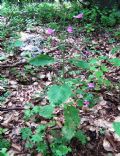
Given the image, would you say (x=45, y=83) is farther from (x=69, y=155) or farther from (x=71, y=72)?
(x=69, y=155)

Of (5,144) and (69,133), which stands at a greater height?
(69,133)

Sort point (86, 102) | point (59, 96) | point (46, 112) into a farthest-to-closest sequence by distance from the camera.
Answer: point (86, 102)
point (46, 112)
point (59, 96)

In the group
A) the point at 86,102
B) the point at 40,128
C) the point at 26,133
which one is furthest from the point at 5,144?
the point at 86,102

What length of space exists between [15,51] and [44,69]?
0.77m

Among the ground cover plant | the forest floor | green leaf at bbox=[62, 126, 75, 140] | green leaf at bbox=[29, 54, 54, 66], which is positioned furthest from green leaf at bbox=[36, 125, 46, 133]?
green leaf at bbox=[29, 54, 54, 66]

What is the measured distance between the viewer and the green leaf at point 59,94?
2.00 metres

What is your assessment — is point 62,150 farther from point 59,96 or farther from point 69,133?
point 59,96

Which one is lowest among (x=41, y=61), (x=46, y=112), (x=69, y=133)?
(x=69, y=133)

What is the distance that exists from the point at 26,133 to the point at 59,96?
2.20ft

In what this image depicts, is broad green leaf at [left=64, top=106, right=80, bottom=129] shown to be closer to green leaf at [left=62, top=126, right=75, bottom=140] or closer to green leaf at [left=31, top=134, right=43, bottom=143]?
green leaf at [left=62, top=126, right=75, bottom=140]

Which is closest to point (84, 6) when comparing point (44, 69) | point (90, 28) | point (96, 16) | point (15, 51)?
point (96, 16)

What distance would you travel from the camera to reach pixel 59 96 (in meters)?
2.02

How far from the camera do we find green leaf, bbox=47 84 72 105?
6.57 ft

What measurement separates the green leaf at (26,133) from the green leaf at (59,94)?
0.60 meters
